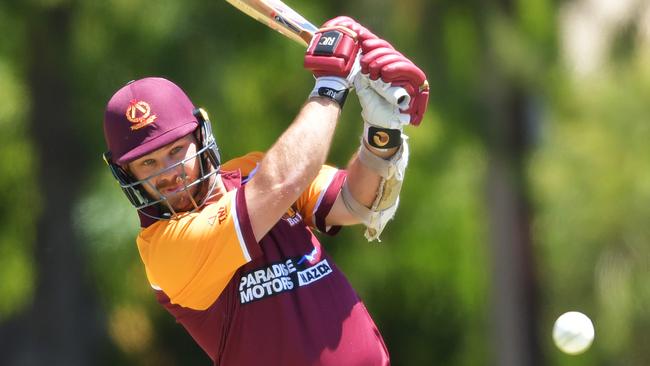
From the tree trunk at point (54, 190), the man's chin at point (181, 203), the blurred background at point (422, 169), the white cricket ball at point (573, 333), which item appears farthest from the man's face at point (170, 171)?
the tree trunk at point (54, 190)

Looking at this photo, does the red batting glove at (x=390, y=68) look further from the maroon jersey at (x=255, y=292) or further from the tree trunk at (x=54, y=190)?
the tree trunk at (x=54, y=190)

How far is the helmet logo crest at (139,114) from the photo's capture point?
492cm

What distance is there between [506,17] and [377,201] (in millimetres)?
10666

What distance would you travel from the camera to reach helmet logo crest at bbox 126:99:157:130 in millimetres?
4922

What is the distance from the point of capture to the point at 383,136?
5102 mm

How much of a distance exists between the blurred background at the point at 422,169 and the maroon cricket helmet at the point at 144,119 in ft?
28.7

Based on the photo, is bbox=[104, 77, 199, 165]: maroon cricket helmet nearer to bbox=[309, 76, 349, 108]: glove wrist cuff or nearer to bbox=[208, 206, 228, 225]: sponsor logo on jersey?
bbox=[208, 206, 228, 225]: sponsor logo on jersey

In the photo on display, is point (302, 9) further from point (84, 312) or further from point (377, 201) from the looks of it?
point (377, 201)

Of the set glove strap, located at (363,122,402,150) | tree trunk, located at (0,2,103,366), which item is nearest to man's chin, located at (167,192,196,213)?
glove strap, located at (363,122,402,150)

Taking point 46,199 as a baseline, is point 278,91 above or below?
above

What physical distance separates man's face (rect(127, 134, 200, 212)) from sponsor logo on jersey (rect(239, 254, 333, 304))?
0.39 metres

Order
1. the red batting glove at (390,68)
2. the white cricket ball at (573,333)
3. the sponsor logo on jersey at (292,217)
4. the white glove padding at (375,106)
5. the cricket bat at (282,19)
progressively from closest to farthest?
1. the red batting glove at (390,68)
2. the white glove padding at (375,106)
3. the sponsor logo on jersey at (292,217)
4. the cricket bat at (282,19)
5. the white cricket ball at (573,333)

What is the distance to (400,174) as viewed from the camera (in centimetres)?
521

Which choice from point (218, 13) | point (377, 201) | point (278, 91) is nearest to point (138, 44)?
point (218, 13)
